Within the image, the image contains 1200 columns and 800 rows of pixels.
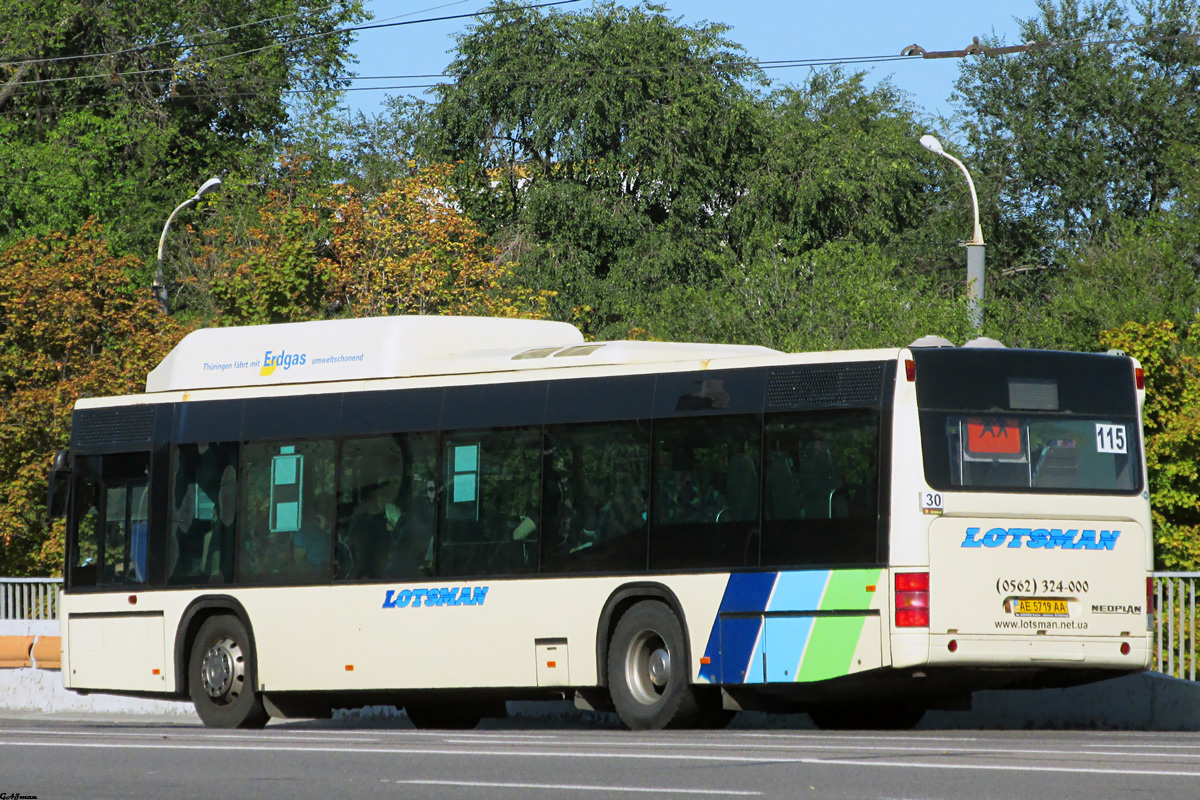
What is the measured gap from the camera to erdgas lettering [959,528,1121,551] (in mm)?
14562

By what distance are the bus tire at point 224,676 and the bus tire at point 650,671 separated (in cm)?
394

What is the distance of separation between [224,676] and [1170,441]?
9.31 meters

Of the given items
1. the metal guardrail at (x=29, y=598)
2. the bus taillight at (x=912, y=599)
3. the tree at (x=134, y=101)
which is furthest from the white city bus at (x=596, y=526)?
the tree at (x=134, y=101)

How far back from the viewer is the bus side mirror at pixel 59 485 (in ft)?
64.7

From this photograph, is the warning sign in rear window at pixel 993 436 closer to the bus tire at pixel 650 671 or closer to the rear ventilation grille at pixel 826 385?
the rear ventilation grille at pixel 826 385

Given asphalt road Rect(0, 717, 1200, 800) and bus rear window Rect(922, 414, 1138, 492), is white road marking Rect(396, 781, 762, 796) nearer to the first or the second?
asphalt road Rect(0, 717, 1200, 800)

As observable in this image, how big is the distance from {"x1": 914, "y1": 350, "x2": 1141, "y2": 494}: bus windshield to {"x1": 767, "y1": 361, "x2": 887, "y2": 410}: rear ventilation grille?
12.9 inches

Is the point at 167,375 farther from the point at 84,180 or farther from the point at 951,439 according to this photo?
the point at 84,180

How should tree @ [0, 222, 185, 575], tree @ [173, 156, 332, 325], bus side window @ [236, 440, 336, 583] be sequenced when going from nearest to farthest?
bus side window @ [236, 440, 336, 583]
tree @ [0, 222, 185, 575]
tree @ [173, 156, 332, 325]

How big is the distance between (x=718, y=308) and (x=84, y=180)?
27046mm

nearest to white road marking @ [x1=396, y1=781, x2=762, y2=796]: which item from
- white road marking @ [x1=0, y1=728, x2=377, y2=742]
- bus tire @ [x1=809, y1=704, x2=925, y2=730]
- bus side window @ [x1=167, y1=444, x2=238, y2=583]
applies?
white road marking @ [x1=0, y1=728, x2=377, y2=742]

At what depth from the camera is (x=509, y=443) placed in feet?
55.0

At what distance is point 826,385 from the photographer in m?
15.0

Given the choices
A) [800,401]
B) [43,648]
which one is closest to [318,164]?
[43,648]
